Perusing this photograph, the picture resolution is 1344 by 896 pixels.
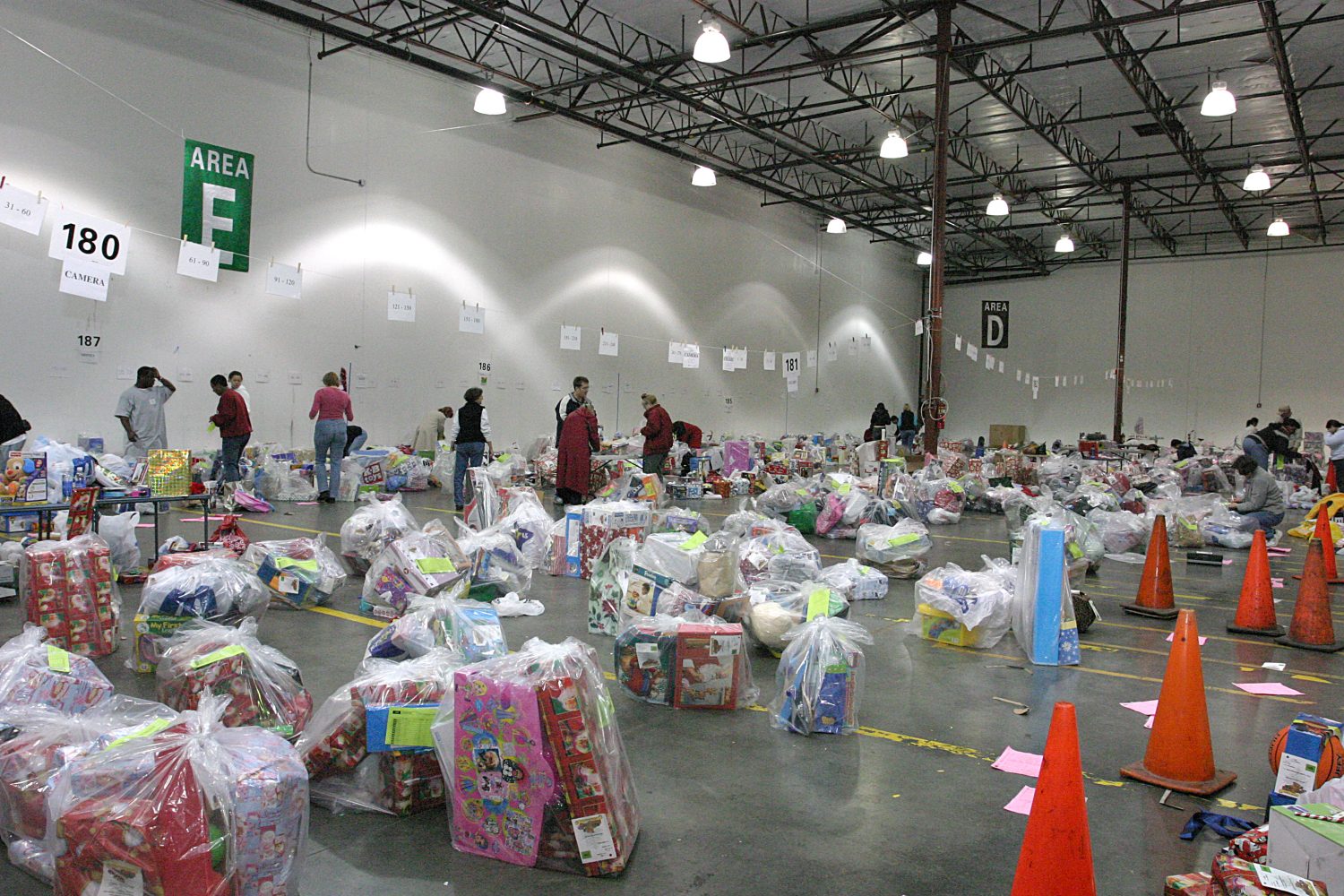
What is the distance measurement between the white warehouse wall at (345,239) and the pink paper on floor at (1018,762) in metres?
11.7

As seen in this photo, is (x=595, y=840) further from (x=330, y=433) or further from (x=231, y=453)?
(x=330, y=433)

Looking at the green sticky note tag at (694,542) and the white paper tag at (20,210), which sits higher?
the white paper tag at (20,210)

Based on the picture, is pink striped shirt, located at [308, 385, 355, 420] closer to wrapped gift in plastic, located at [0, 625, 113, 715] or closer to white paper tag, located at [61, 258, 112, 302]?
white paper tag, located at [61, 258, 112, 302]

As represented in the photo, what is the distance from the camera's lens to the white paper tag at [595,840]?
2934 mm

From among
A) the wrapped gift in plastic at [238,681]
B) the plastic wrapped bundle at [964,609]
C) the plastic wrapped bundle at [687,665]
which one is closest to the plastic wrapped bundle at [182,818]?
the wrapped gift in plastic at [238,681]

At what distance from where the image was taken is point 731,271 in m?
23.3

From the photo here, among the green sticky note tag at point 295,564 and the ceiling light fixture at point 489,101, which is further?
the ceiling light fixture at point 489,101

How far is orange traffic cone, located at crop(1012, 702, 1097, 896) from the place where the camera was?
2.57 meters

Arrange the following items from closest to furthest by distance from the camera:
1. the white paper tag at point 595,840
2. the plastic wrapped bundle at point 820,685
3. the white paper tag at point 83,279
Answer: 1. the white paper tag at point 595,840
2. the plastic wrapped bundle at point 820,685
3. the white paper tag at point 83,279

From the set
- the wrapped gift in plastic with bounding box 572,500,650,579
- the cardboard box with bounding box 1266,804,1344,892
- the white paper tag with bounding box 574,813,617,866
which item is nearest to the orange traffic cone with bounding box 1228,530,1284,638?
the wrapped gift in plastic with bounding box 572,500,650,579

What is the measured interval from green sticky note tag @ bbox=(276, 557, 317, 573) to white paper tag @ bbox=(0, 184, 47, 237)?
472cm

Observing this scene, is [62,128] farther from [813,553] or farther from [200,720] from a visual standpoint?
[200,720]

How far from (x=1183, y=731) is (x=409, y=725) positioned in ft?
10.2

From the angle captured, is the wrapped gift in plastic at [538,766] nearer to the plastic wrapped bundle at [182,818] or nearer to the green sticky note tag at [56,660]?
the plastic wrapped bundle at [182,818]
